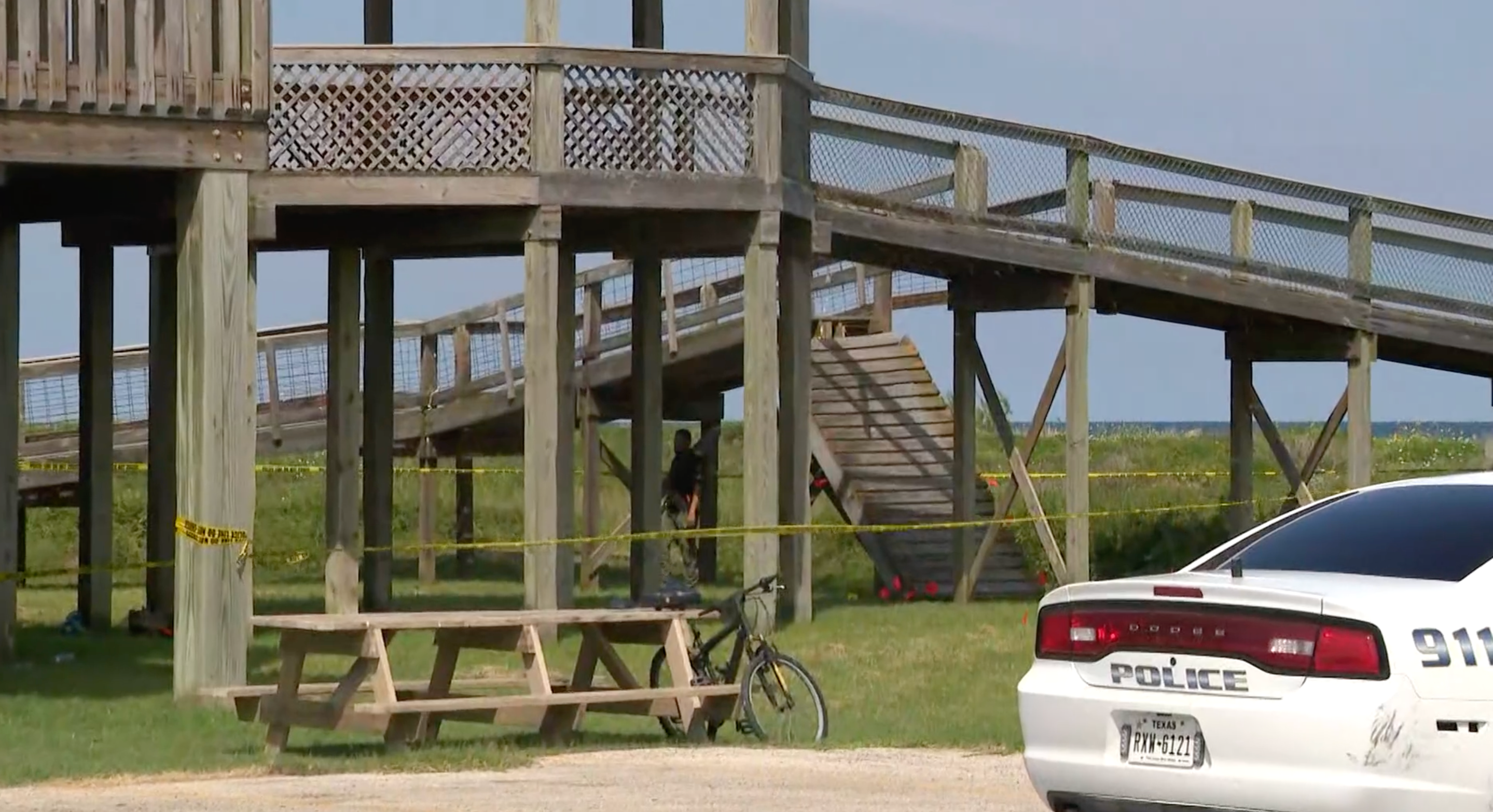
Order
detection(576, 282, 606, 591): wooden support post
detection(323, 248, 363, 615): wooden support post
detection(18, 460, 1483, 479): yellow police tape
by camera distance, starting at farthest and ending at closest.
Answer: detection(18, 460, 1483, 479): yellow police tape → detection(576, 282, 606, 591): wooden support post → detection(323, 248, 363, 615): wooden support post

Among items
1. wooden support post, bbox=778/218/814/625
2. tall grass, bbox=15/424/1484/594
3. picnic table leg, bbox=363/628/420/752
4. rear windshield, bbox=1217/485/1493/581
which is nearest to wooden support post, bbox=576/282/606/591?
tall grass, bbox=15/424/1484/594

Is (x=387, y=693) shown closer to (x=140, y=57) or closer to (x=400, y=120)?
(x=140, y=57)

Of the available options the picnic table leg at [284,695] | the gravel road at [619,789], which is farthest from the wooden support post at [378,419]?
the gravel road at [619,789]

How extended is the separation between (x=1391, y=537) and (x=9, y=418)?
12394mm

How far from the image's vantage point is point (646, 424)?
77.8 feet

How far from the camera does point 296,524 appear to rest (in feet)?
120

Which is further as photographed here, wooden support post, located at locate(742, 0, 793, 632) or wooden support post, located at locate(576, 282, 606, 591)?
wooden support post, located at locate(576, 282, 606, 591)

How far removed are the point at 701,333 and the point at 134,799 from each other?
18270 mm

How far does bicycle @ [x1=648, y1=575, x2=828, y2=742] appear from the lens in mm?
14469

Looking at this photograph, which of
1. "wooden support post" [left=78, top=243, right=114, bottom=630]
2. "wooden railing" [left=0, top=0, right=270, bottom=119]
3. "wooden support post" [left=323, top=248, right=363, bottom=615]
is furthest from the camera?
"wooden support post" [left=323, top=248, right=363, bottom=615]

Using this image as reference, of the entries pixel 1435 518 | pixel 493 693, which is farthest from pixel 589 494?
pixel 1435 518

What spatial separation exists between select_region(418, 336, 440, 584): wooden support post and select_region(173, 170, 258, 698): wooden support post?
41.9 feet

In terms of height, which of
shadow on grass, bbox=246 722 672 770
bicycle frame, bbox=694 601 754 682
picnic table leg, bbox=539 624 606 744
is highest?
bicycle frame, bbox=694 601 754 682

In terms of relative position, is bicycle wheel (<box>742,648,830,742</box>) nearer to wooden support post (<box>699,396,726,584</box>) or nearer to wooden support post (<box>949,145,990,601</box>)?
wooden support post (<box>949,145,990,601</box>)
